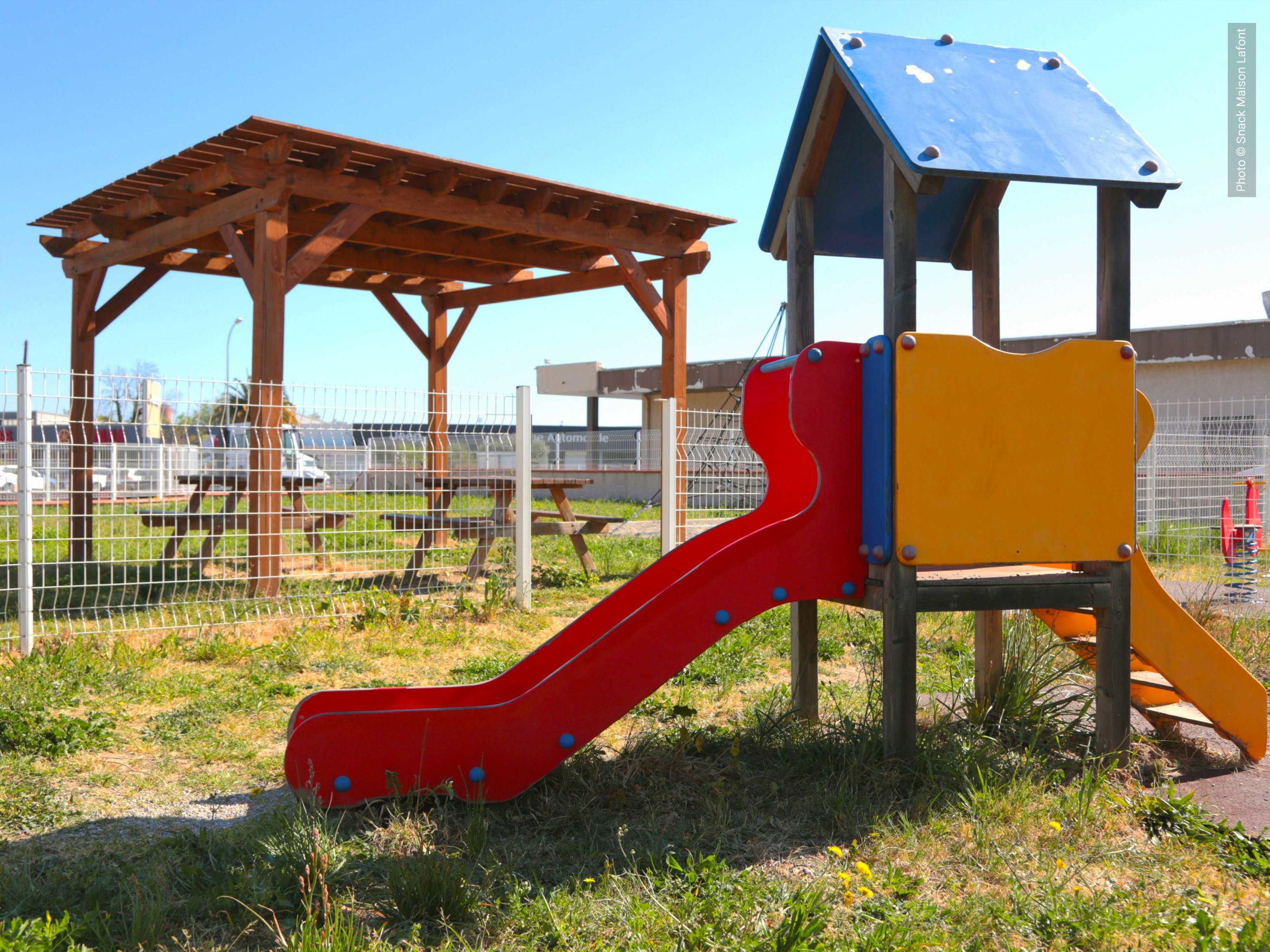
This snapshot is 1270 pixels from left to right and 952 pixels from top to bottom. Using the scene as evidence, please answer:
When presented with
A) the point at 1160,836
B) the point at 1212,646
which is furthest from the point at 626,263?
the point at 1160,836

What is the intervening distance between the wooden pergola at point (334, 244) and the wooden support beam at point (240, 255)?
17 millimetres

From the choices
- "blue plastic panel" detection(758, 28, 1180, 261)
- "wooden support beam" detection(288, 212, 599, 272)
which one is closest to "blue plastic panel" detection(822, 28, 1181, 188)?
"blue plastic panel" detection(758, 28, 1180, 261)

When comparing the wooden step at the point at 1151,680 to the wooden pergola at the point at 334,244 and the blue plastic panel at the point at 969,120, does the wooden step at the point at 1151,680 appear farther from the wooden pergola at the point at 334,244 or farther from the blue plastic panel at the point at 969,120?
the wooden pergola at the point at 334,244

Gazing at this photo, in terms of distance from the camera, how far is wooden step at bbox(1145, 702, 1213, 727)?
4059 mm

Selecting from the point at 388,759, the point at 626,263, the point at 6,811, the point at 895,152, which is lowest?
the point at 6,811

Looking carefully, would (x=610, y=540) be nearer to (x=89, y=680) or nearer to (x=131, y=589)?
(x=131, y=589)

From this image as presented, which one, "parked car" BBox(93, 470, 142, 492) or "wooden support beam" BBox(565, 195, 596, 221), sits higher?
"wooden support beam" BBox(565, 195, 596, 221)

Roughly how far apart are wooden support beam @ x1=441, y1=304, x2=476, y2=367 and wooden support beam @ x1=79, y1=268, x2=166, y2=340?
3.71 metres

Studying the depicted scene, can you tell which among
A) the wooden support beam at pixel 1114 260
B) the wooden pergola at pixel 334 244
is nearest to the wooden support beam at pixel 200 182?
the wooden pergola at pixel 334 244

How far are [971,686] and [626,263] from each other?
23.4 feet

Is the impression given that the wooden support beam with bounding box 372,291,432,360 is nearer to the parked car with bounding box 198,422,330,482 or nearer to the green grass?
the parked car with bounding box 198,422,330,482

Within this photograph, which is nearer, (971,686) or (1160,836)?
(1160,836)

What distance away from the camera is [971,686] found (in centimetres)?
469

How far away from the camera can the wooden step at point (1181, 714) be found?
4.06 meters
